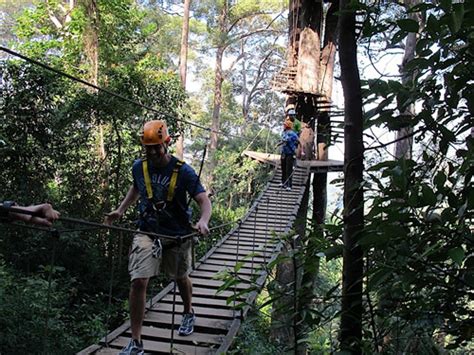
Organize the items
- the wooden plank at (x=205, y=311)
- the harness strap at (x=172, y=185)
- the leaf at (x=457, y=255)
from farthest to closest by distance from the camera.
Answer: the wooden plank at (x=205, y=311)
the harness strap at (x=172, y=185)
the leaf at (x=457, y=255)

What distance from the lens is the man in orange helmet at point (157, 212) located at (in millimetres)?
2021

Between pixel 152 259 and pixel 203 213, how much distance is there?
1.03 ft

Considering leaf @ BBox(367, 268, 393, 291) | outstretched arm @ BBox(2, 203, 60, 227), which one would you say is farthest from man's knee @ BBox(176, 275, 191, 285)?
leaf @ BBox(367, 268, 393, 291)

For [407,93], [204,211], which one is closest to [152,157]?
[204,211]

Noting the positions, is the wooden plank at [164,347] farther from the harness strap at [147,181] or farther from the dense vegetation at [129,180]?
the harness strap at [147,181]

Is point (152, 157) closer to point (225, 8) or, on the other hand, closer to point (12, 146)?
point (12, 146)

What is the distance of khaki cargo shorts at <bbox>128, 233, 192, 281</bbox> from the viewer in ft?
6.65

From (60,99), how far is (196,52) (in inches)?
493

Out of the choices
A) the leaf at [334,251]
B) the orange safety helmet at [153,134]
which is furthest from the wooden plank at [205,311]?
the leaf at [334,251]

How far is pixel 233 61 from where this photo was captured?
685 inches

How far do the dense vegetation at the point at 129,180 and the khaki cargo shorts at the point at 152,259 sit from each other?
15 cm

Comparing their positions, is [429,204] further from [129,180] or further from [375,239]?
[129,180]

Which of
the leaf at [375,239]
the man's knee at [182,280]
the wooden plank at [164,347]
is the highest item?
the leaf at [375,239]

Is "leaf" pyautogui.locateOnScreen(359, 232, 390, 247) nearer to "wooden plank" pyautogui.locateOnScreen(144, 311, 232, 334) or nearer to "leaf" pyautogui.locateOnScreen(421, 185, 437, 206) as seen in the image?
"leaf" pyautogui.locateOnScreen(421, 185, 437, 206)
